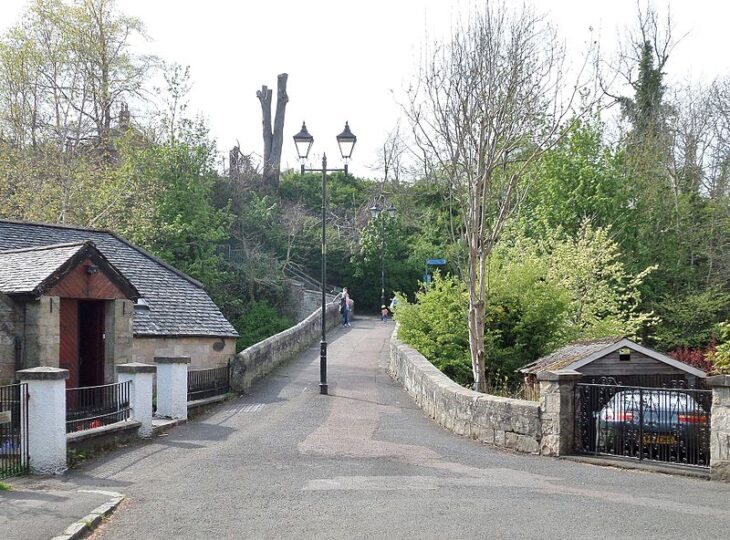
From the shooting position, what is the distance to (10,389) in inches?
462

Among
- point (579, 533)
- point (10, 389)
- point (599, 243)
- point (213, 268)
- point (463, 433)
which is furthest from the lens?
point (213, 268)

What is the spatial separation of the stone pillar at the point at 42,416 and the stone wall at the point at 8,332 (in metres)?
5.10

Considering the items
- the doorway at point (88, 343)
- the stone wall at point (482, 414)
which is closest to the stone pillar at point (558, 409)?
the stone wall at point (482, 414)

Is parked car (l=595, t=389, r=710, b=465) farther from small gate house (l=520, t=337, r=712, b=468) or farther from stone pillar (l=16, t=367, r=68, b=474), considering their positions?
stone pillar (l=16, t=367, r=68, b=474)

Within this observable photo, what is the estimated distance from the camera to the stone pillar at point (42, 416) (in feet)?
39.0

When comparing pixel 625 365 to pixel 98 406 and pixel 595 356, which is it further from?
pixel 98 406

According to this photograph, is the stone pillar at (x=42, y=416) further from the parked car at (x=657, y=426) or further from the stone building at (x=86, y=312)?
the parked car at (x=657, y=426)

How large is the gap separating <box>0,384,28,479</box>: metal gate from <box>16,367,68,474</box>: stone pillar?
8 centimetres

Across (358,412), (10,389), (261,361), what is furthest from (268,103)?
(10,389)

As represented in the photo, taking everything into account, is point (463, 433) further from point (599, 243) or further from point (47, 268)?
point (599, 243)

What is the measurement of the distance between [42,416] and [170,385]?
224 inches

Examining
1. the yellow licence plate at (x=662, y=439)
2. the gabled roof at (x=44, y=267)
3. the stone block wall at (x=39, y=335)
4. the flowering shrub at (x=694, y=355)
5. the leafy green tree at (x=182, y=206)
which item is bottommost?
the flowering shrub at (x=694, y=355)

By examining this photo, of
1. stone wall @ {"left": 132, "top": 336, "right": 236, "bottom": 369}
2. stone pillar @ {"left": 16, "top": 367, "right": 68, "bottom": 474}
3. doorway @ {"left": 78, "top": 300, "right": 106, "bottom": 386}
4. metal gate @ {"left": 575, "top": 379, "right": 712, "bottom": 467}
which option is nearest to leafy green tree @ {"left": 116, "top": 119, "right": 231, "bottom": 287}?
stone wall @ {"left": 132, "top": 336, "right": 236, "bottom": 369}

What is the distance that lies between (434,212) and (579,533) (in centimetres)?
4344
